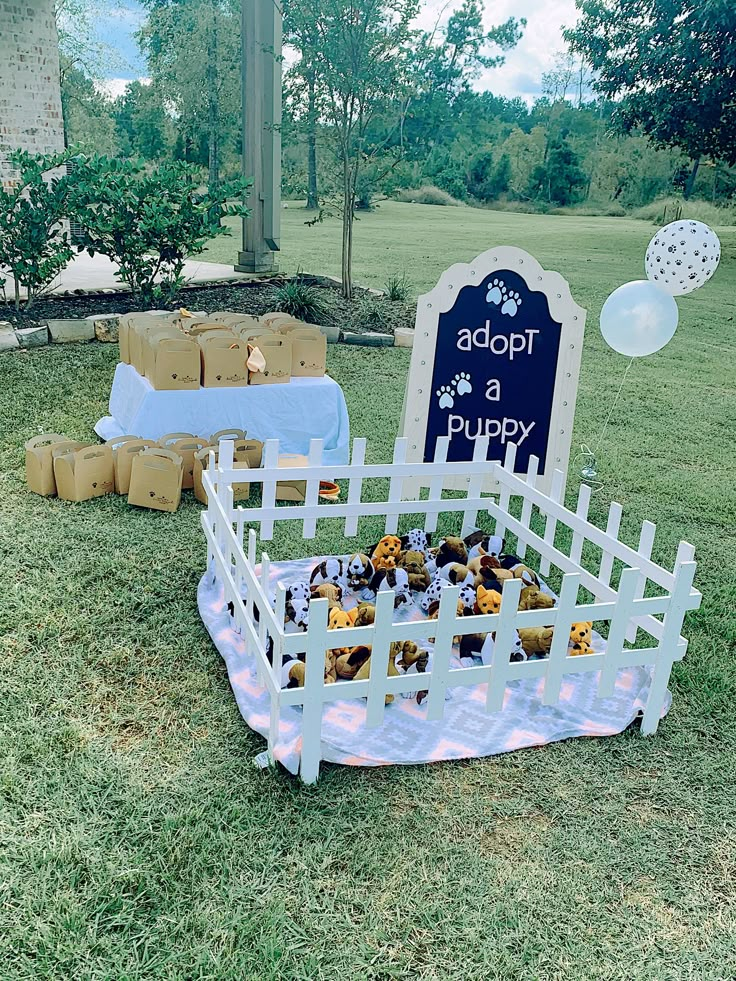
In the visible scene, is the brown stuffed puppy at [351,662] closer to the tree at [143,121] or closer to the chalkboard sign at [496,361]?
the chalkboard sign at [496,361]

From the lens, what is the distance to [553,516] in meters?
3.48

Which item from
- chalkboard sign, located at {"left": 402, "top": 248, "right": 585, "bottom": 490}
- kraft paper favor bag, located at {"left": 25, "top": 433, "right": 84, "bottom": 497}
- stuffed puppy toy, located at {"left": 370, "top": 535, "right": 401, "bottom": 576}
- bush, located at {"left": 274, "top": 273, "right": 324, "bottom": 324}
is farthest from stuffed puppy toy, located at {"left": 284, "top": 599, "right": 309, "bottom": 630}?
bush, located at {"left": 274, "top": 273, "right": 324, "bottom": 324}

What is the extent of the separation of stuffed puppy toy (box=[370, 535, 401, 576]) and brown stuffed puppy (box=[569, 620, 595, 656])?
81cm

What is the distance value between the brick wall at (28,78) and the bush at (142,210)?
14.2ft

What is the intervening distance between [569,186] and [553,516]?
3433 cm

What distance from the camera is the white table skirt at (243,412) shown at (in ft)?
15.3

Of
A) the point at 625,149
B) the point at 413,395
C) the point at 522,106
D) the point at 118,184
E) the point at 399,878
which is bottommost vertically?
the point at 399,878

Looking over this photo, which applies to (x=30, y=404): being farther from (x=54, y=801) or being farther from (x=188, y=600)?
(x=54, y=801)

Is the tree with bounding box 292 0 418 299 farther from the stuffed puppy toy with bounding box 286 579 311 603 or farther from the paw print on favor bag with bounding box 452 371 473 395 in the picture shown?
the stuffed puppy toy with bounding box 286 579 311 603

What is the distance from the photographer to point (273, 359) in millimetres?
4902

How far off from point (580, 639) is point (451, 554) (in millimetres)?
746

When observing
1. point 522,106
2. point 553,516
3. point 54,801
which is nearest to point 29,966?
point 54,801

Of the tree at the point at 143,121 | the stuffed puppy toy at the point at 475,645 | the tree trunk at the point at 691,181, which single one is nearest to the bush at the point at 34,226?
the stuffed puppy toy at the point at 475,645

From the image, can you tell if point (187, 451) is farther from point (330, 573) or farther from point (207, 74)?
point (207, 74)
